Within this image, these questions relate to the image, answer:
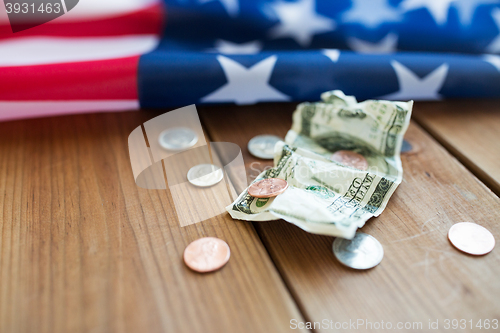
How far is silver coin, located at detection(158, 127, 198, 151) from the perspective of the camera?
2.87 ft

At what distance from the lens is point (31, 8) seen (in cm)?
98

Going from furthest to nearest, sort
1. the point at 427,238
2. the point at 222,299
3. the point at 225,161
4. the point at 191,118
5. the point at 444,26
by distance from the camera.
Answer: the point at 444,26
the point at 191,118
the point at 225,161
the point at 427,238
the point at 222,299

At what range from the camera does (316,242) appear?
662 mm

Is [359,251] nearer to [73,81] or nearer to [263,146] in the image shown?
[263,146]

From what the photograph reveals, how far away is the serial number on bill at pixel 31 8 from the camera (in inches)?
38.0

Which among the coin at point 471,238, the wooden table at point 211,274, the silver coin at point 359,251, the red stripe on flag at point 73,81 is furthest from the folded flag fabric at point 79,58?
the coin at point 471,238

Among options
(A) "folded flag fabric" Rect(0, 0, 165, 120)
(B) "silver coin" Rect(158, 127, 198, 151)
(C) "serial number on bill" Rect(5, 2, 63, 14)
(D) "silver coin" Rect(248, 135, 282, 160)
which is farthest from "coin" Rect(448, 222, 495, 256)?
(C) "serial number on bill" Rect(5, 2, 63, 14)

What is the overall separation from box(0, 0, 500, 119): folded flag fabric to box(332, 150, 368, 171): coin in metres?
0.22

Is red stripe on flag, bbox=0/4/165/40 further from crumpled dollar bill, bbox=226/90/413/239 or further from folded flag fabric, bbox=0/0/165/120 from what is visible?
crumpled dollar bill, bbox=226/90/413/239

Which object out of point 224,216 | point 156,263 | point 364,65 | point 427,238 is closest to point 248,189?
point 224,216

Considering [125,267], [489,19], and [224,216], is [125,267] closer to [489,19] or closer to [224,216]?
[224,216]

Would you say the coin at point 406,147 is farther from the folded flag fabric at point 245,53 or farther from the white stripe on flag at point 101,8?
the white stripe on flag at point 101,8

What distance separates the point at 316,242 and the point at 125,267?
1.09 ft

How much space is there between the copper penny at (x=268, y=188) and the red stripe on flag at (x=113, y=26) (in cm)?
62
